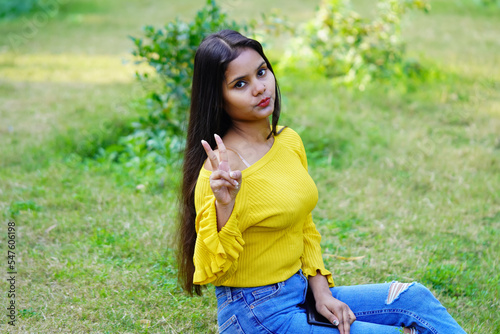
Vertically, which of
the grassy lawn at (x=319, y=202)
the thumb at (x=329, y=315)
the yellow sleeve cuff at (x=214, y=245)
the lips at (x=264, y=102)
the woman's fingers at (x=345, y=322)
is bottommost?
the grassy lawn at (x=319, y=202)

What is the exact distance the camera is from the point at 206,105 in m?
1.99

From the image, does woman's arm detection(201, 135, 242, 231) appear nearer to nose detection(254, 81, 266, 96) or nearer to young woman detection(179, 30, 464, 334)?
young woman detection(179, 30, 464, 334)

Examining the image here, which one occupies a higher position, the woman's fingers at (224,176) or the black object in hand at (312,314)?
the woman's fingers at (224,176)

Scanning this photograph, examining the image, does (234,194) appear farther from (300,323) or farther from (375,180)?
(375,180)

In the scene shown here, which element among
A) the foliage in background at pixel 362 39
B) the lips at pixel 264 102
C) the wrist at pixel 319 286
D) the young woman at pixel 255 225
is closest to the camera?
the young woman at pixel 255 225

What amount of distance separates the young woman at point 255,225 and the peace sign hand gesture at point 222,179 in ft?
0.11

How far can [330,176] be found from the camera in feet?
13.8

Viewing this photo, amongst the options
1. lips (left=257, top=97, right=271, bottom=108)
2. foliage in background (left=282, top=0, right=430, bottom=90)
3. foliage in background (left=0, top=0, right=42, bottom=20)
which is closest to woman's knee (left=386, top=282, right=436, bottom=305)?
lips (left=257, top=97, right=271, bottom=108)

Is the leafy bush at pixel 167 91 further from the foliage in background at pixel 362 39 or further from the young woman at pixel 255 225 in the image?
the young woman at pixel 255 225

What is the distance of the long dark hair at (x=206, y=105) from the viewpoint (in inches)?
76.9

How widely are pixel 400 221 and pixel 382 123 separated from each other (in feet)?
6.09

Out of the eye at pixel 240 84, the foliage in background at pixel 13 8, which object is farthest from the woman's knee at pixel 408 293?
the foliage in background at pixel 13 8

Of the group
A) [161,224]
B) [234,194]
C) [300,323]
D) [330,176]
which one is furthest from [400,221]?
[234,194]

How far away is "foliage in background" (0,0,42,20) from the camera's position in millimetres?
10516
